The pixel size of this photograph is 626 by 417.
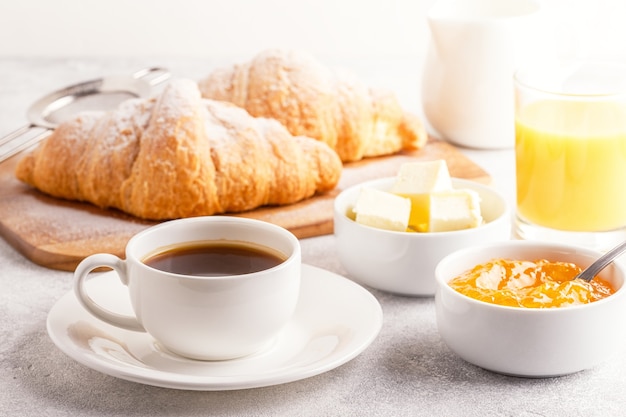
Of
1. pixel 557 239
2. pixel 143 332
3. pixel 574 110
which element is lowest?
pixel 557 239

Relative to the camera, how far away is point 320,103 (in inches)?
81.1

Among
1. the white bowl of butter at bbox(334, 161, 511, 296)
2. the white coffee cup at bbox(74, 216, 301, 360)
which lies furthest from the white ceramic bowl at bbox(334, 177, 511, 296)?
the white coffee cup at bbox(74, 216, 301, 360)

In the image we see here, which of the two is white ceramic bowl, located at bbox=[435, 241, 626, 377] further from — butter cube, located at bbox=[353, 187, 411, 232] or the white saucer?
butter cube, located at bbox=[353, 187, 411, 232]

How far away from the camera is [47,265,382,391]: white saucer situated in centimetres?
109

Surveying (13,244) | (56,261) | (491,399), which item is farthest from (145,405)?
(13,244)

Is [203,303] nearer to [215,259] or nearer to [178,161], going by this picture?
[215,259]

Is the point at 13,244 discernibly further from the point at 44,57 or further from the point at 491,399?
the point at 44,57

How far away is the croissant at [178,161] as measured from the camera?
5.78 ft

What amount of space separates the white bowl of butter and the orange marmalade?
12cm

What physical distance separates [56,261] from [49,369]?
1.28ft

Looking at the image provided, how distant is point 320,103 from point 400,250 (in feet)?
2.31

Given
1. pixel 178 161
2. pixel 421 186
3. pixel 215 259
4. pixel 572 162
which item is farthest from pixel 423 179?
pixel 178 161

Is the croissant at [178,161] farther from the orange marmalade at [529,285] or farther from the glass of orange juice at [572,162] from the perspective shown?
the orange marmalade at [529,285]

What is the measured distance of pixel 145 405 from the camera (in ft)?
3.79
